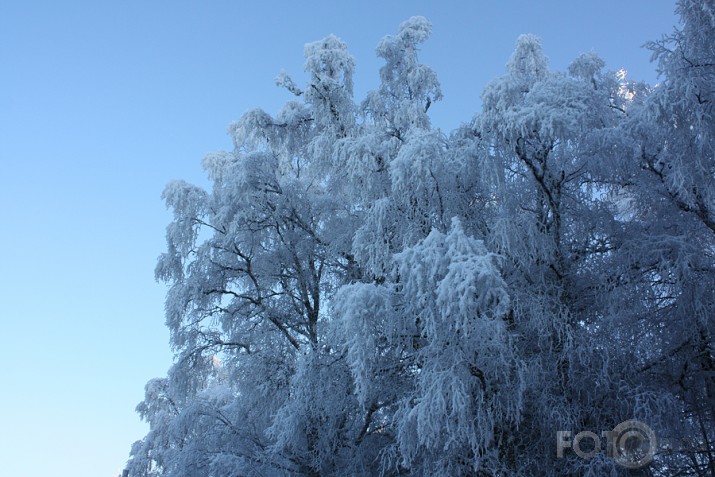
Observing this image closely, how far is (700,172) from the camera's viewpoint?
290 inches

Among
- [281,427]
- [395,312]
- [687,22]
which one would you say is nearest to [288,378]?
[281,427]

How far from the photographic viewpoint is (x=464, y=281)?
6652 millimetres

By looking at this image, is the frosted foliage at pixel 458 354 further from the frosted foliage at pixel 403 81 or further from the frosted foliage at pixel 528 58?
the frosted foliage at pixel 528 58

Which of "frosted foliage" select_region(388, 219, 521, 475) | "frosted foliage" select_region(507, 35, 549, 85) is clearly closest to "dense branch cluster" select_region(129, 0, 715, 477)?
"frosted foliage" select_region(388, 219, 521, 475)

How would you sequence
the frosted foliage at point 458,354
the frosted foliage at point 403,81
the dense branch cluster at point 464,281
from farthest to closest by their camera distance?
the frosted foliage at point 403,81 → the dense branch cluster at point 464,281 → the frosted foliage at point 458,354

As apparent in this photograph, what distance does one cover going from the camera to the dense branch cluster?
7.39 m

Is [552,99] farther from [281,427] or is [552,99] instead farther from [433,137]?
[281,427]

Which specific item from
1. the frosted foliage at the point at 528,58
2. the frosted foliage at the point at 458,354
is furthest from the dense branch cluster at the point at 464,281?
the frosted foliage at the point at 528,58

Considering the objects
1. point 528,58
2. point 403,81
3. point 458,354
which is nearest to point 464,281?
point 458,354

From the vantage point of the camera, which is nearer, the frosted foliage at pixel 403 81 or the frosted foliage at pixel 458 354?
the frosted foliage at pixel 458 354

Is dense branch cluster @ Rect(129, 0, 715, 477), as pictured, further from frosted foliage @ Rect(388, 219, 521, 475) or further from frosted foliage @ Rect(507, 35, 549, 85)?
frosted foliage @ Rect(507, 35, 549, 85)

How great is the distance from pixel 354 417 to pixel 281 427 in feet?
3.48

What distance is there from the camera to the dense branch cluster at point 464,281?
291 inches

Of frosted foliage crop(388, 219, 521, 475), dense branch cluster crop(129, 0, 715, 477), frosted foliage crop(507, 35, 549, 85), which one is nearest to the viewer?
frosted foliage crop(388, 219, 521, 475)
